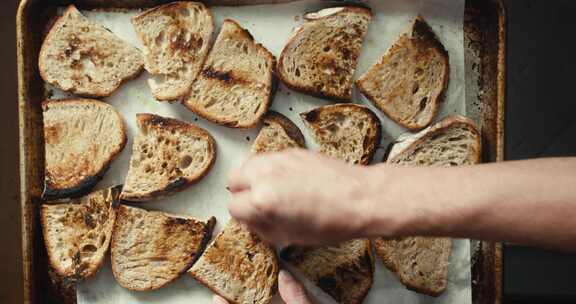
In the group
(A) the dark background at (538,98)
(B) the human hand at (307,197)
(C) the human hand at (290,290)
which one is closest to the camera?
(B) the human hand at (307,197)

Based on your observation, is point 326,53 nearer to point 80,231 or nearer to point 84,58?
point 84,58

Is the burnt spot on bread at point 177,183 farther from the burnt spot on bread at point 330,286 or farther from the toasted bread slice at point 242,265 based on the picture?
the burnt spot on bread at point 330,286

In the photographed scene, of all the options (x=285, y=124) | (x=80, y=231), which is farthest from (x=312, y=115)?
(x=80, y=231)

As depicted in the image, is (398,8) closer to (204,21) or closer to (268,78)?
A: (268,78)

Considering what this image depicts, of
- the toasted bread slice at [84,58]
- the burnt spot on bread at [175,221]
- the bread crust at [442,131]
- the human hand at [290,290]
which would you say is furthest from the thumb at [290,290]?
the toasted bread slice at [84,58]

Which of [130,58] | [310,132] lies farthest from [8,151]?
[310,132]
